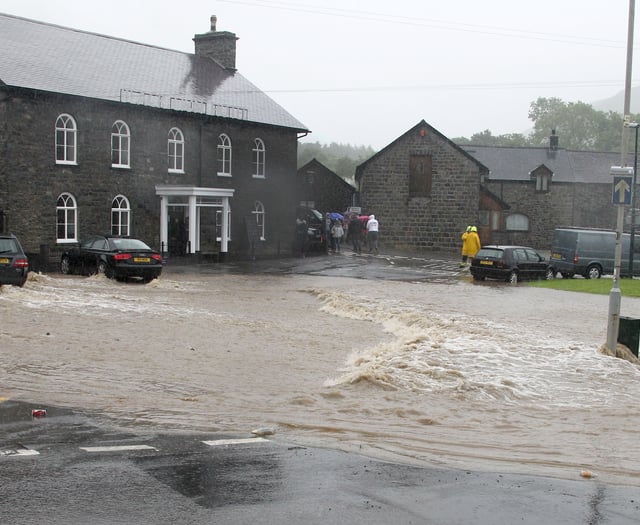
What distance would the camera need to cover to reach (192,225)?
3556cm

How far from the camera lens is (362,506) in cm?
599

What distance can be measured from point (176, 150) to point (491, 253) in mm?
15177

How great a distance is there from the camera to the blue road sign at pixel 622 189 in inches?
580

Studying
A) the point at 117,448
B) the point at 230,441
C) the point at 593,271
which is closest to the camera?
the point at 117,448

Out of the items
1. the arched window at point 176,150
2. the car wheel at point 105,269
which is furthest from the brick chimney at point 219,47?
the car wheel at point 105,269

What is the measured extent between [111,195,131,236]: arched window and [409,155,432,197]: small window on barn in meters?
19.4

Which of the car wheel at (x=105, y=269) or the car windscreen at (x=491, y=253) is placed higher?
the car windscreen at (x=491, y=253)

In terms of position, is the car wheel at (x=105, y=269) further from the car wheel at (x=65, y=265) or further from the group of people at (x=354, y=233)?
the group of people at (x=354, y=233)

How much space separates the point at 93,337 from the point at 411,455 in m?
8.39

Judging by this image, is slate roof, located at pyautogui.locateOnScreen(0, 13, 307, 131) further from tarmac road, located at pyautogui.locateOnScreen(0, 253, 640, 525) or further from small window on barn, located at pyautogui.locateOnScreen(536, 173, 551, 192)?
tarmac road, located at pyautogui.locateOnScreen(0, 253, 640, 525)

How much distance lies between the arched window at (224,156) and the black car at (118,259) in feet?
43.4

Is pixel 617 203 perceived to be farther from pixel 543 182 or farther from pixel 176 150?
pixel 543 182

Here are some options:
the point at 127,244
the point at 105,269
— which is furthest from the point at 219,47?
the point at 105,269

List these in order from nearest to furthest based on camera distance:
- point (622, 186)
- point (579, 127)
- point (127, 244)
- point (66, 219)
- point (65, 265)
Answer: point (622, 186) < point (127, 244) < point (65, 265) < point (66, 219) < point (579, 127)
